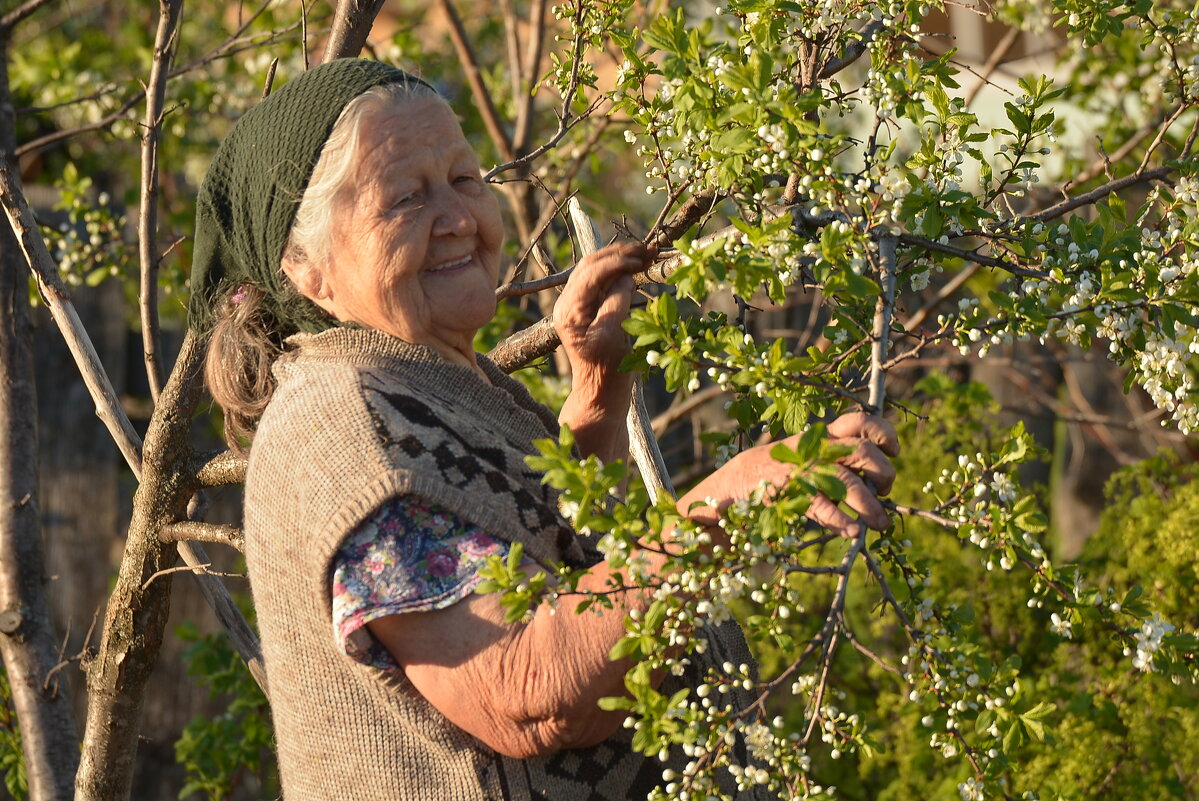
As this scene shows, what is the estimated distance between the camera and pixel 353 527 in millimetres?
1595

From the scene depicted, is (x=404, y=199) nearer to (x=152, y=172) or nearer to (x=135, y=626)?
(x=152, y=172)

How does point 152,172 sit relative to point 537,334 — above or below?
above

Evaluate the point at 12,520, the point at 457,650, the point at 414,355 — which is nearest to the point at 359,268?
the point at 414,355

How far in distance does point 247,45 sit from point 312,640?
2376mm

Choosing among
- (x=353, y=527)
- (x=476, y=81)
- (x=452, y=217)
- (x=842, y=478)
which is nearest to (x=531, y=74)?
(x=476, y=81)

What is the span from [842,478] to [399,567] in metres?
0.55

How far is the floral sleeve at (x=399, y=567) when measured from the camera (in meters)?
1.57

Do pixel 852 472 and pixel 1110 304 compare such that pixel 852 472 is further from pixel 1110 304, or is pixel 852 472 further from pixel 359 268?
pixel 359 268

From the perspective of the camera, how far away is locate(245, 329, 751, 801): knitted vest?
1.64 meters

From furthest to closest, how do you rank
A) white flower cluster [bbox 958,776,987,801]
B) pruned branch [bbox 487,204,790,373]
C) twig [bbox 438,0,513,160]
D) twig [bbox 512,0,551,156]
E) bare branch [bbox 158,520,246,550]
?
twig [bbox 438,0,513,160] → twig [bbox 512,0,551,156] → bare branch [bbox 158,520,246,550] → pruned branch [bbox 487,204,790,373] → white flower cluster [bbox 958,776,987,801]

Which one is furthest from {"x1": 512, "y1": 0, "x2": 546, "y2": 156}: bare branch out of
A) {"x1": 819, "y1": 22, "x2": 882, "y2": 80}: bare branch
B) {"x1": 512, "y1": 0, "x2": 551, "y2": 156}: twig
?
{"x1": 819, "y1": 22, "x2": 882, "y2": 80}: bare branch

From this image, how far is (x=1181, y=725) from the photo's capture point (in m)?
3.37

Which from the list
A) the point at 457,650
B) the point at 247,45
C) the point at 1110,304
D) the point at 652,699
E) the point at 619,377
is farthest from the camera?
the point at 247,45

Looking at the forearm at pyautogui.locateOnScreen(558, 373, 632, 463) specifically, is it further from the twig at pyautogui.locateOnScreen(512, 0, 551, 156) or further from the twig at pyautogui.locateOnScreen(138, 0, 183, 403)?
the twig at pyautogui.locateOnScreen(512, 0, 551, 156)
